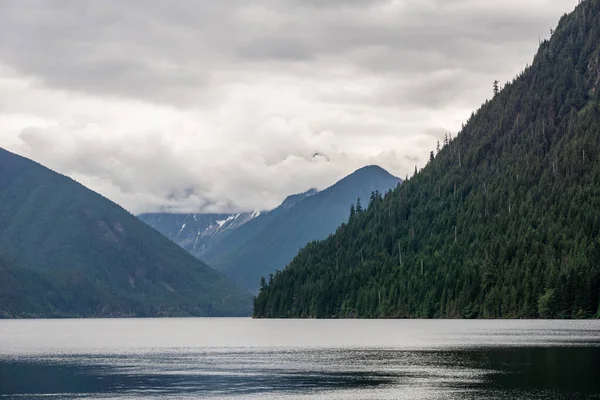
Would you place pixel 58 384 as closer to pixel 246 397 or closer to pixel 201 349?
pixel 246 397

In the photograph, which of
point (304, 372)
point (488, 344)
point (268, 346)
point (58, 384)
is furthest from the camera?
point (268, 346)

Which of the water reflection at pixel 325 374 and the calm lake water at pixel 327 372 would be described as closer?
the calm lake water at pixel 327 372

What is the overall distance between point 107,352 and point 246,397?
91.6 metres

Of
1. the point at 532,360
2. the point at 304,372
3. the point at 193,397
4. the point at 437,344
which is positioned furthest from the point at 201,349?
the point at 193,397

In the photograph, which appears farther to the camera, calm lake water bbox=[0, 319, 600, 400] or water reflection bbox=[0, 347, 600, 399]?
water reflection bbox=[0, 347, 600, 399]

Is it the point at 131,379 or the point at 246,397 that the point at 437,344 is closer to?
the point at 131,379

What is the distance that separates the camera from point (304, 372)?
126 meters

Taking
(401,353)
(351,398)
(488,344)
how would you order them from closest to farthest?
1. (351,398)
2. (401,353)
3. (488,344)

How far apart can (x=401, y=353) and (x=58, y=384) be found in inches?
2527

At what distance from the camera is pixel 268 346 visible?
197 metres

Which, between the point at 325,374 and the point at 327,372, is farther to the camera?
the point at 327,372

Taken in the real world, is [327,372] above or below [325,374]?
above

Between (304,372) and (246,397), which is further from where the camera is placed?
(304,372)

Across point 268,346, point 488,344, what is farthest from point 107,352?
point 488,344
